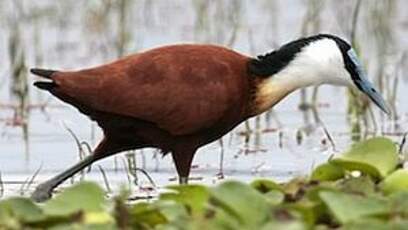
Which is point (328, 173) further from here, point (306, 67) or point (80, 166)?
point (80, 166)

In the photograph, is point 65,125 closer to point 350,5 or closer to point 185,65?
point 185,65

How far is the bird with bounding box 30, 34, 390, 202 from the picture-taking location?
7066mm

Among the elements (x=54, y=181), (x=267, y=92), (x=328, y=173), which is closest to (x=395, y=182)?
(x=328, y=173)

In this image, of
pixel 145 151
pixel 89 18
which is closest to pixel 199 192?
pixel 145 151

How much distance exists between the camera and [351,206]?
182 inches

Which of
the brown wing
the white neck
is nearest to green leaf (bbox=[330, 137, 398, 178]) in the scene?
the brown wing

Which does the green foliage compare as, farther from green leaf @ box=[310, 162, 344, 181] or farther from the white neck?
the white neck

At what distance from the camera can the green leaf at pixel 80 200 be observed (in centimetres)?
473

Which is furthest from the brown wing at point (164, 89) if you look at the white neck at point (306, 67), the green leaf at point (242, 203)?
the green leaf at point (242, 203)

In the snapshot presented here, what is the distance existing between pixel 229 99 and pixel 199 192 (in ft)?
7.29

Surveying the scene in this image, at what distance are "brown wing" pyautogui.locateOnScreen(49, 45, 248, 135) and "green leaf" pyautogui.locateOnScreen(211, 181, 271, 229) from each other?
243 cm

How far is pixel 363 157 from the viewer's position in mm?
5496

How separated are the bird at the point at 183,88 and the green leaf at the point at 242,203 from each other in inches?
96.5

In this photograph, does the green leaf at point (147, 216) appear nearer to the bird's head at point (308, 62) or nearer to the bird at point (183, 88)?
the bird at point (183, 88)
